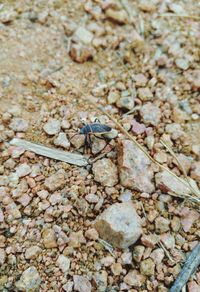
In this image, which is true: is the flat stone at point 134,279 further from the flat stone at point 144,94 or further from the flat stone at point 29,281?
the flat stone at point 144,94

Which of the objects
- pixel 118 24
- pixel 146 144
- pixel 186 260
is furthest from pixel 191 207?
pixel 118 24

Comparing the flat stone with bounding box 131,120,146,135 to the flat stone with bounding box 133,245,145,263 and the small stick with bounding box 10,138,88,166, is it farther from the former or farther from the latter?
the flat stone with bounding box 133,245,145,263

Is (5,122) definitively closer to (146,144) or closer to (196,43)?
(146,144)

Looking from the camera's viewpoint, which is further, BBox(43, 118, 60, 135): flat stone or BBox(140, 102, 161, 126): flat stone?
BBox(140, 102, 161, 126): flat stone

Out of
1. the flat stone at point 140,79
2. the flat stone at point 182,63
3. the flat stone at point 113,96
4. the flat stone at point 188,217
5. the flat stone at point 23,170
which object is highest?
the flat stone at point 182,63

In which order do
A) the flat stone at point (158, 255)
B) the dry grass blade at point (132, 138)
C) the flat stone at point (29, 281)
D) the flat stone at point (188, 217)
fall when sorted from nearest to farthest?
the flat stone at point (29, 281)
the flat stone at point (158, 255)
the flat stone at point (188, 217)
the dry grass blade at point (132, 138)

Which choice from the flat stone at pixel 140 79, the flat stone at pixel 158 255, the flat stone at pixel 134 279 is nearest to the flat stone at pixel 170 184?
the flat stone at pixel 158 255

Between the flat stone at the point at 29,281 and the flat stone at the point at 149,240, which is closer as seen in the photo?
the flat stone at the point at 29,281

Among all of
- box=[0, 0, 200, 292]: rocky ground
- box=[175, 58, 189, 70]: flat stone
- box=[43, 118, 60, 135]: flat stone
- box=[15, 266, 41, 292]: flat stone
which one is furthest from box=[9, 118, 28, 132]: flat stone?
box=[175, 58, 189, 70]: flat stone
